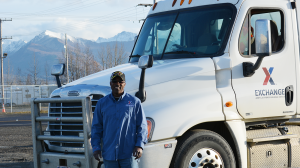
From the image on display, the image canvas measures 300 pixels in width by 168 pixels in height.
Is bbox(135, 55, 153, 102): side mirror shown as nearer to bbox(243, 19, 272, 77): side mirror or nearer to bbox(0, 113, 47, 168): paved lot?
bbox(243, 19, 272, 77): side mirror

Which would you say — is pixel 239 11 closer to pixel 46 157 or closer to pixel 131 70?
pixel 131 70

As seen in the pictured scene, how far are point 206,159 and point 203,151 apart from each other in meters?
0.11

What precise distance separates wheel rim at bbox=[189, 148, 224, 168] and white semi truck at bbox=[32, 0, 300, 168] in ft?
0.04

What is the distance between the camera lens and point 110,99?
4.46m

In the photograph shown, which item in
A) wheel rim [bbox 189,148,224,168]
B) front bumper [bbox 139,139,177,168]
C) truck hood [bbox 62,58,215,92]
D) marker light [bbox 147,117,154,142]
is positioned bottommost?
wheel rim [bbox 189,148,224,168]

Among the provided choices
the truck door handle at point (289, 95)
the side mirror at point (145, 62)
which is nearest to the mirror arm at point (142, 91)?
the side mirror at point (145, 62)

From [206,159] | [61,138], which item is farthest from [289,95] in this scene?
[61,138]

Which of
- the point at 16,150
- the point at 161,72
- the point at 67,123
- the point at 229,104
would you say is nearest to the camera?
the point at 67,123

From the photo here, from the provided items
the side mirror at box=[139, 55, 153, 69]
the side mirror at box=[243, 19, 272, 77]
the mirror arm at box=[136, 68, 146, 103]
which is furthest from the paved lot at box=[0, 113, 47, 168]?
the side mirror at box=[243, 19, 272, 77]

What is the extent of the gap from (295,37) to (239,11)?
3.55 ft

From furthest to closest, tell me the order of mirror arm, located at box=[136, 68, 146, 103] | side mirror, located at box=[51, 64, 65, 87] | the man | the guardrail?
1. side mirror, located at box=[51, 64, 65, 87]
2. mirror arm, located at box=[136, 68, 146, 103]
3. the guardrail
4. the man

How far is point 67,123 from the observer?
16.8 feet

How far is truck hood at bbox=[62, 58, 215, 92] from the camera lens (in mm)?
5191

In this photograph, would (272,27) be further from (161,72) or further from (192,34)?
(161,72)
